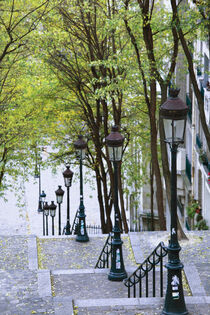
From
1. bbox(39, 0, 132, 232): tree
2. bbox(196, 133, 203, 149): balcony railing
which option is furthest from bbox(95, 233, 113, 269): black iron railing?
bbox(196, 133, 203, 149): balcony railing

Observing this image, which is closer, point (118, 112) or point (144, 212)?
point (118, 112)

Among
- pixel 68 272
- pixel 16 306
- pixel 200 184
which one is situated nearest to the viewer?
pixel 16 306

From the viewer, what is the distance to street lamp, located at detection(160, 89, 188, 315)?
30.8ft

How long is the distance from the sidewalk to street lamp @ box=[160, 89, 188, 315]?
16.1 inches

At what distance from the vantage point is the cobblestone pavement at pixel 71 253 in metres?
15.8

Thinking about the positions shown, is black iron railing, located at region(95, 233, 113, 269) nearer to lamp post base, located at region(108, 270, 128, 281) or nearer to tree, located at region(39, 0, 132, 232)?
lamp post base, located at region(108, 270, 128, 281)

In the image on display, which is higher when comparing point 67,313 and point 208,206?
point 208,206

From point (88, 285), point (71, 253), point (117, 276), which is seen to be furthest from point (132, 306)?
point (71, 253)

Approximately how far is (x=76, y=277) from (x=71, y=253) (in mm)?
3248

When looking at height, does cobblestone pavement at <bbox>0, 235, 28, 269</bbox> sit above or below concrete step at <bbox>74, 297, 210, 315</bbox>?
Result: above

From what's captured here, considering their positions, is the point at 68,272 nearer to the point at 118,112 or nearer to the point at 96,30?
the point at 118,112

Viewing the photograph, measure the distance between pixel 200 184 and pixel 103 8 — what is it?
1004cm

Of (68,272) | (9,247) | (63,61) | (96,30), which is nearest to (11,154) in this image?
(63,61)

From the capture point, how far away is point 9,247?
1720 centimetres
